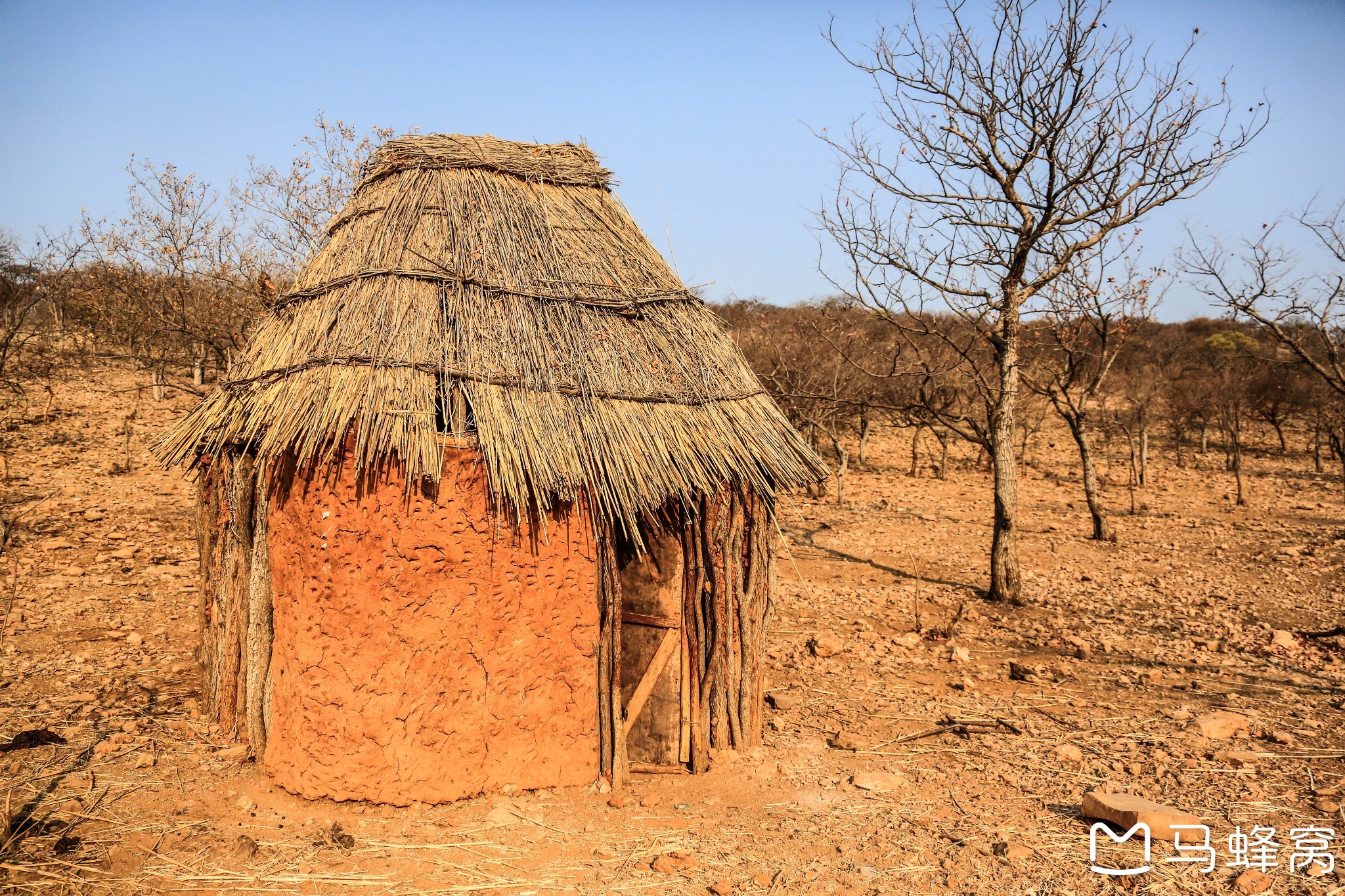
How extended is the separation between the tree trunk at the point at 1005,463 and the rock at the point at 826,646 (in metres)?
2.36

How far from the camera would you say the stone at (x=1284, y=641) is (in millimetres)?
6988

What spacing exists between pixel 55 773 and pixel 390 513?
7.74 feet

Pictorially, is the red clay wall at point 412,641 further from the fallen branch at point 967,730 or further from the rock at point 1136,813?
the rock at point 1136,813

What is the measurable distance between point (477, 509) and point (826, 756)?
2.60 metres

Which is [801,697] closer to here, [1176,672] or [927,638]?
[927,638]

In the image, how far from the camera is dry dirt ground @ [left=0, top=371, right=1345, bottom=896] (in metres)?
3.92

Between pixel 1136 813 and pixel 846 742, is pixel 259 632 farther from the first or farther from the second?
pixel 1136 813

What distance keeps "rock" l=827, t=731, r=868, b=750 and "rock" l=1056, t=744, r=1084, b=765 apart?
44.0 inches

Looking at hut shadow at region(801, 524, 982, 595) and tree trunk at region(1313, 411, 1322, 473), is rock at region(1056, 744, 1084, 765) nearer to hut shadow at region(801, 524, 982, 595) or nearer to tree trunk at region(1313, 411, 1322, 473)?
hut shadow at region(801, 524, 982, 595)

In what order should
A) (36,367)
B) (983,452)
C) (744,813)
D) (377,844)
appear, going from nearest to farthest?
(377,844)
(744,813)
(36,367)
(983,452)

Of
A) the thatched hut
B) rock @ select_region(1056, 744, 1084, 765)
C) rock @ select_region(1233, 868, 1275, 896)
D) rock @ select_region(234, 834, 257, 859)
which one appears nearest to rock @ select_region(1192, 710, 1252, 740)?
rock @ select_region(1056, 744, 1084, 765)

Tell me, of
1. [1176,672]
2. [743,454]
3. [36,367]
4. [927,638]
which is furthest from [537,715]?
[36,367]

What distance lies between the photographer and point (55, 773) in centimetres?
461

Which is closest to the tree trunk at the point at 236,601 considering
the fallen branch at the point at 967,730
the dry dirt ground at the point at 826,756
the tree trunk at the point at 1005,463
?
the dry dirt ground at the point at 826,756
